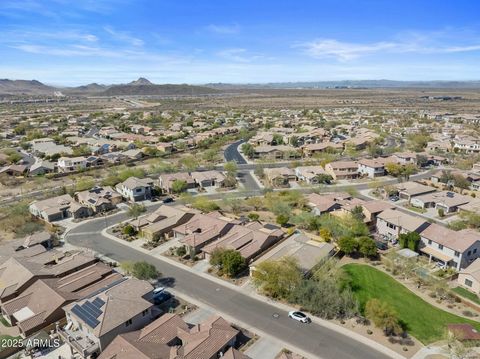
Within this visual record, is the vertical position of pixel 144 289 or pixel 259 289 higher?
pixel 144 289

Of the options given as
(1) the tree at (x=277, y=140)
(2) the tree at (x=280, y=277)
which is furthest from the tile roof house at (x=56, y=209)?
(1) the tree at (x=277, y=140)

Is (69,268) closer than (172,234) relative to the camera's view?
Yes

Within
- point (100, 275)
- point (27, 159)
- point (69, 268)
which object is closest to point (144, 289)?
point (100, 275)

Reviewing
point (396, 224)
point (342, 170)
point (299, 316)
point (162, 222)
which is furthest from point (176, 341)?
point (342, 170)

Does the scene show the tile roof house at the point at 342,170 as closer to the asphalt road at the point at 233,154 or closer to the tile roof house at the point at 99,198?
the asphalt road at the point at 233,154

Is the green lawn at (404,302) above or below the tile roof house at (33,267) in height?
below

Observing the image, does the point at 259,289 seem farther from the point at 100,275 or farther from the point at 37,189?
the point at 37,189

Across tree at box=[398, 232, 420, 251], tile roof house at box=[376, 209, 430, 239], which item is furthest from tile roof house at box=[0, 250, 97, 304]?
tile roof house at box=[376, 209, 430, 239]
